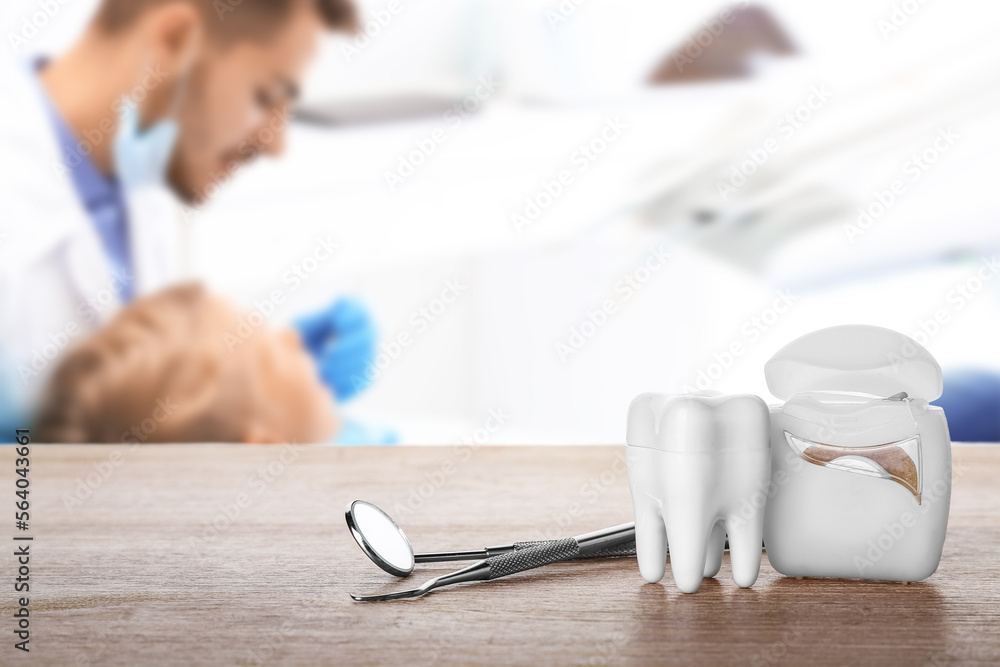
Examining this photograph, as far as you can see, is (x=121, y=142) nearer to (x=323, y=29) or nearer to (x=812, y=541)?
(x=323, y=29)

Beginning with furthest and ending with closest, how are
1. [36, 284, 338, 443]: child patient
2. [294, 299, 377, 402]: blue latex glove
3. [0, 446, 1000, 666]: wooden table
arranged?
1. [294, 299, 377, 402]: blue latex glove
2. [36, 284, 338, 443]: child patient
3. [0, 446, 1000, 666]: wooden table

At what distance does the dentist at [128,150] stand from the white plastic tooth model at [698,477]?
313 cm

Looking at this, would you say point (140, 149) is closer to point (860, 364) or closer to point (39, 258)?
point (39, 258)

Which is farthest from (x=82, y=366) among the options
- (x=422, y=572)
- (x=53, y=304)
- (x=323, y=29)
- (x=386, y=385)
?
(x=422, y=572)

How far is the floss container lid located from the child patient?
305 centimetres

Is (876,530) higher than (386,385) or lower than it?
higher

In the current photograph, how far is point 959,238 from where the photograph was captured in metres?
3.39

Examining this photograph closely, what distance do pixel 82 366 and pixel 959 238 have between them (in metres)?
3.55

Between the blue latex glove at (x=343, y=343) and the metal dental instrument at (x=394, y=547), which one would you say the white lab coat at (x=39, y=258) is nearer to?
the blue latex glove at (x=343, y=343)

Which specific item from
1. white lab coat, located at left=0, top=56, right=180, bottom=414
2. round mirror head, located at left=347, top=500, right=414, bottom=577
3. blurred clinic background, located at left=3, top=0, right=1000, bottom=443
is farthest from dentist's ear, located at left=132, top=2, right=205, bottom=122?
round mirror head, located at left=347, top=500, right=414, bottom=577

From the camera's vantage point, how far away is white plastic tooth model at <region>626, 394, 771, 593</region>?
533 millimetres

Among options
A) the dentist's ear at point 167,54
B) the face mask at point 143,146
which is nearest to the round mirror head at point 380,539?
the face mask at point 143,146

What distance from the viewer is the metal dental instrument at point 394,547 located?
57 centimetres

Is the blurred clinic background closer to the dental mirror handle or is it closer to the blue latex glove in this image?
the blue latex glove
